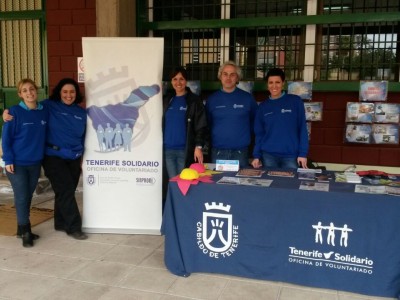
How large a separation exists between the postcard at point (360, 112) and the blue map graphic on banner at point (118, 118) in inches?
81.0

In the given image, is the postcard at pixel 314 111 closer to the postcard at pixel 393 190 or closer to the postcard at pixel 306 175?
the postcard at pixel 306 175

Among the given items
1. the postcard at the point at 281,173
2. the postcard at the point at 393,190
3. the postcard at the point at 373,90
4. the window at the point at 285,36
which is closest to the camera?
the postcard at the point at 393,190

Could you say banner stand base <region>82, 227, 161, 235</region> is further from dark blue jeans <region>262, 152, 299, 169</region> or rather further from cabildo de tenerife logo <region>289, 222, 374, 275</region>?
cabildo de tenerife logo <region>289, 222, 374, 275</region>

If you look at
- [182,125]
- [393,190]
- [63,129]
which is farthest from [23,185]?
[393,190]

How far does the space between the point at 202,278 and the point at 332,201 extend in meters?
0.99

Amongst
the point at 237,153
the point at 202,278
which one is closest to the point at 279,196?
the point at 202,278

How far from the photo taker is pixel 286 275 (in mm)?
2490

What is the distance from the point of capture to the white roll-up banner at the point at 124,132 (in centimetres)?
331

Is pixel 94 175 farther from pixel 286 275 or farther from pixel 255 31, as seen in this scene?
pixel 255 31

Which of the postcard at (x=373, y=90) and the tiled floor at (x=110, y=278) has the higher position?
the postcard at (x=373, y=90)

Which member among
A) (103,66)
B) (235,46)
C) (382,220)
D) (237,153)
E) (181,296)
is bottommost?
(181,296)

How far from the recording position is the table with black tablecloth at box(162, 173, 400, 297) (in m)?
2.29

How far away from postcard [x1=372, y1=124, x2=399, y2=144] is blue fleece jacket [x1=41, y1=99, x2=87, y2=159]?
293 cm

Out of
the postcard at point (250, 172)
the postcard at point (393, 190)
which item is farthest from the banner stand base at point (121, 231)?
the postcard at point (393, 190)
